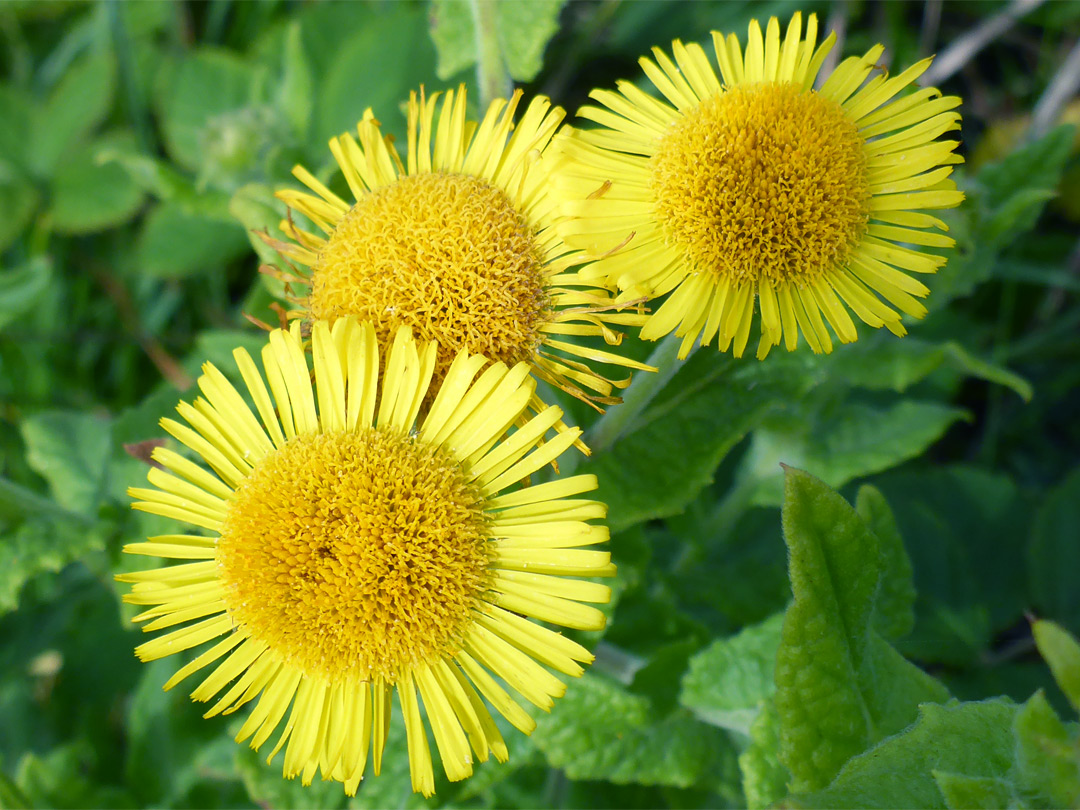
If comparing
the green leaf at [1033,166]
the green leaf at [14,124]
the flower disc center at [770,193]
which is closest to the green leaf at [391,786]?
the flower disc center at [770,193]

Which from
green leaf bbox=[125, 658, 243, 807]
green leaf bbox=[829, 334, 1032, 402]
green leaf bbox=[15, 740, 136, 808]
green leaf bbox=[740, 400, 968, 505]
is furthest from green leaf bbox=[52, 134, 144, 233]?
green leaf bbox=[829, 334, 1032, 402]

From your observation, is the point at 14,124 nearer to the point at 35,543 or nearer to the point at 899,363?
the point at 35,543

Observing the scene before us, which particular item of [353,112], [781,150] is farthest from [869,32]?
[781,150]

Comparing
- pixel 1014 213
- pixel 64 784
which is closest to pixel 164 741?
pixel 64 784

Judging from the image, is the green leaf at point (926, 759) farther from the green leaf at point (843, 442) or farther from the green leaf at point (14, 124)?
the green leaf at point (14, 124)

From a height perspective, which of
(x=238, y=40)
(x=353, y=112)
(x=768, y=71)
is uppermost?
(x=238, y=40)

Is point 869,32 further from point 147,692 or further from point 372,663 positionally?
point 147,692
